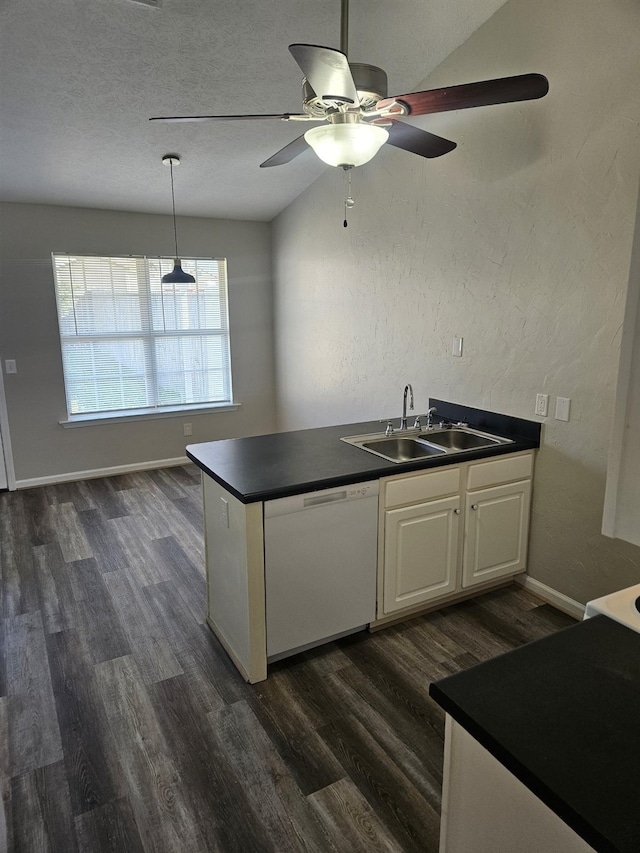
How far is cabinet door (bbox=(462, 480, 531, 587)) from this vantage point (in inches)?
110

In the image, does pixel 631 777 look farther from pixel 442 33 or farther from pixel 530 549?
pixel 442 33

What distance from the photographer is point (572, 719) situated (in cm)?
88

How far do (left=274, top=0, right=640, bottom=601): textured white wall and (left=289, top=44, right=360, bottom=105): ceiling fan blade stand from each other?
4.79ft

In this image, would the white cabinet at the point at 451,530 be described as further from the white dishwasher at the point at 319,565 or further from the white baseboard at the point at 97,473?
the white baseboard at the point at 97,473

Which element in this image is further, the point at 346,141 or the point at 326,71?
the point at 346,141

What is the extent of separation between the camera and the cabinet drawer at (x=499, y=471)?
2.73 metres

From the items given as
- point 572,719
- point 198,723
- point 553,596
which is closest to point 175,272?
point 198,723

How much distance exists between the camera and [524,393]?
9.59ft

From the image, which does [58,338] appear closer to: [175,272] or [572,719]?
[175,272]

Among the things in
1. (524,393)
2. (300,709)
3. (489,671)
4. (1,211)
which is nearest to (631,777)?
(489,671)

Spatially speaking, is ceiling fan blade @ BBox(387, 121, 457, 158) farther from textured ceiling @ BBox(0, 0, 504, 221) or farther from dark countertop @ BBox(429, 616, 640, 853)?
dark countertop @ BBox(429, 616, 640, 853)

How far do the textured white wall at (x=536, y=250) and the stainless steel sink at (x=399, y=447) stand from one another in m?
0.53

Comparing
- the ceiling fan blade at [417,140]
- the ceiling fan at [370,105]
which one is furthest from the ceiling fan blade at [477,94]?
the ceiling fan blade at [417,140]

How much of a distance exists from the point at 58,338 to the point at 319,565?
12.0ft
